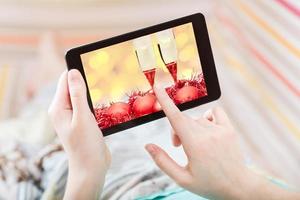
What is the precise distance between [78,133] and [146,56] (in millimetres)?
187

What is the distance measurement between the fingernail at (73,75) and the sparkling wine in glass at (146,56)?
12 cm

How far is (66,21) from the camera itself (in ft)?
3.97

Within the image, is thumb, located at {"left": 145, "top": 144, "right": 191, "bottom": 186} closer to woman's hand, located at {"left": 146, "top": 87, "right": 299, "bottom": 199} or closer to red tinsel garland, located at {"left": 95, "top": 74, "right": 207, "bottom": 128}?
woman's hand, located at {"left": 146, "top": 87, "right": 299, "bottom": 199}

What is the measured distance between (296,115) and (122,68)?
1.09 ft

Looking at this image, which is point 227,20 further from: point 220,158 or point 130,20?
point 220,158

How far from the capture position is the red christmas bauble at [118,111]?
33.1 inches

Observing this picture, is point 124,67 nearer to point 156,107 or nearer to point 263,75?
point 156,107

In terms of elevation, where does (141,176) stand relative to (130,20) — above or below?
below

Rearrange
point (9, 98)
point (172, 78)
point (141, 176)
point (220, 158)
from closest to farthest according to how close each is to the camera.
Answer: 1. point (220, 158)
2. point (172, 78)
3. point (141, 176)
4. point (9, 98)

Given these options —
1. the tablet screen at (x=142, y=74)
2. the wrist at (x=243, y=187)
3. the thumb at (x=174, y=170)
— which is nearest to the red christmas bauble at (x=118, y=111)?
the tablet screen at (x=142, y=74)

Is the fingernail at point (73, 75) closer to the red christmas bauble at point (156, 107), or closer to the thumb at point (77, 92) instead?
the thumb at point (77, 92)

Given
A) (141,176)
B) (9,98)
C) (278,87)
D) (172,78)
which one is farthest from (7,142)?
(278,87)

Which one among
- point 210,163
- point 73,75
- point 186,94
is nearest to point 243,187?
point 210,163

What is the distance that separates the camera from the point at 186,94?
86 centimetres
